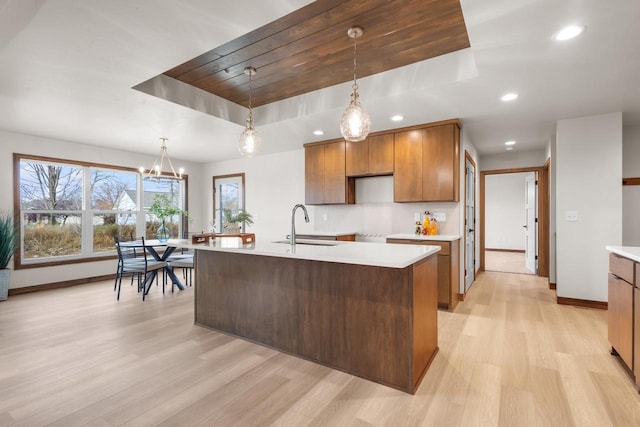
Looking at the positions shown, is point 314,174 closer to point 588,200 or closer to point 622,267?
point 588,200

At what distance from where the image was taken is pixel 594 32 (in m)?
2.05

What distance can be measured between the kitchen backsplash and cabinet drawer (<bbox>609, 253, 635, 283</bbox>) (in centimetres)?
179

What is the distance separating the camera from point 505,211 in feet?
30.8

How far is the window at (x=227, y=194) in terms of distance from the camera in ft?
22.3

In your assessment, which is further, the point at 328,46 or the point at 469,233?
the point at 469,233

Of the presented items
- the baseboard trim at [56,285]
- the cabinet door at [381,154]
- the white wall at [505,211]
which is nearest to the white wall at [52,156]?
the baseboard trim at [56,285]

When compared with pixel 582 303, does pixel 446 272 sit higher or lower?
higher

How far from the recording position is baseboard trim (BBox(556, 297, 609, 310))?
3693mm

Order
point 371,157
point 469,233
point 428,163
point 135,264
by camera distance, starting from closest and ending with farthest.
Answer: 1. point 428,163
2. point 135,264
3. point 371,157
4. point 469,233

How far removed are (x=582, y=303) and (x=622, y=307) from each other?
6.52ft

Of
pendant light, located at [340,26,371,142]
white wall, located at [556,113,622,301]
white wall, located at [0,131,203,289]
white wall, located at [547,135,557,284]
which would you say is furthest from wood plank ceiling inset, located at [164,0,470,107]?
white wall, located at [0,131,203,289]

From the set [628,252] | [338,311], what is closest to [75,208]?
[338,311]

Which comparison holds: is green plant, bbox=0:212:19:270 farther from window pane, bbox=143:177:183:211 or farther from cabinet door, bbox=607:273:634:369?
cabinet door, bbox=607:273:634:369

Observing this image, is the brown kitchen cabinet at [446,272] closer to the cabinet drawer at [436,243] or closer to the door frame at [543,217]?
the cabinet drawer at [436,243]
